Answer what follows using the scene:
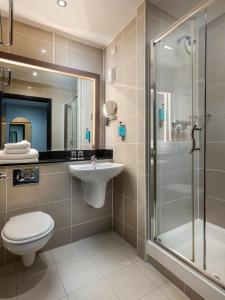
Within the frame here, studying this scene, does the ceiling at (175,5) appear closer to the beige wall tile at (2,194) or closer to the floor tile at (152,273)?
the beige wall tile at (2,194)

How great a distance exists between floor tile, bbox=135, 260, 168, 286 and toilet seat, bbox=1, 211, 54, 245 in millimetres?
864

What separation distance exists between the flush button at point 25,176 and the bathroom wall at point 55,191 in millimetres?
47

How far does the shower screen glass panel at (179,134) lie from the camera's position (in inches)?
65.0

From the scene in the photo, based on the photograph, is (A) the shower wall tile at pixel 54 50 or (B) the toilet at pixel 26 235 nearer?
(B) the toilet at pixel 26 235

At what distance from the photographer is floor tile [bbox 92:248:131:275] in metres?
1.48

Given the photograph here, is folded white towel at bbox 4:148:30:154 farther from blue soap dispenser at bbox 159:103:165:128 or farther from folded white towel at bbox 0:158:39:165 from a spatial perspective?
blue soap dispenser at bbox 159:103:165:128

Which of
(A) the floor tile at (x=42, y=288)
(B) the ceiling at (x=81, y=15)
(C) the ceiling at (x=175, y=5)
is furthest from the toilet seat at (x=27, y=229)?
(C) the ceiling at (x=175, y=5)

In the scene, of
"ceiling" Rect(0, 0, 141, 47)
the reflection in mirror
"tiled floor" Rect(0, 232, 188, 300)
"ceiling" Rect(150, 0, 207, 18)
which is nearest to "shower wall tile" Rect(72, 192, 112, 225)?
"tiled floor" Rect(0, 232, 188, 300)

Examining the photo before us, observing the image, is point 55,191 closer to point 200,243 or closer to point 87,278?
point 87,278

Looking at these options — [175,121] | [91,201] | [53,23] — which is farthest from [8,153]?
[175,121]

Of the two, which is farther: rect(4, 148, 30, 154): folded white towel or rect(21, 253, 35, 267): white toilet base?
rect(4, 148, 30, 154): folded white towel

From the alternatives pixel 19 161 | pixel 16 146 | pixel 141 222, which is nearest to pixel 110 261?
pixel 141 222

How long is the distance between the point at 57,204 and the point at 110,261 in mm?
742

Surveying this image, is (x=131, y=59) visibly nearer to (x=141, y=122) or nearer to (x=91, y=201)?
(x=141, y=122)
